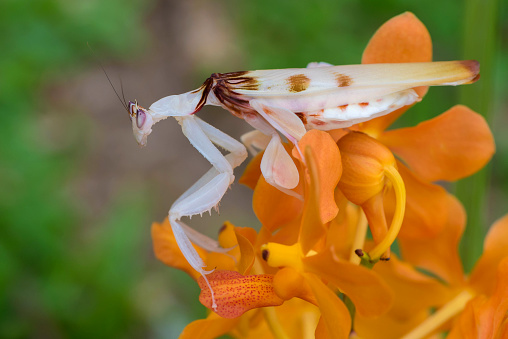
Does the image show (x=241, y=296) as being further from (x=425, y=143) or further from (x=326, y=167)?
(x=425, y=143)

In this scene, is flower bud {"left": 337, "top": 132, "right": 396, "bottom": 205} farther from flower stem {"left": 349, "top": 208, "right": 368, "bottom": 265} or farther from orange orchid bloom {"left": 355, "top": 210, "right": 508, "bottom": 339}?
orange orchid bloom {"left": 355, "top": 210, "right": 508, "bottom": 339}

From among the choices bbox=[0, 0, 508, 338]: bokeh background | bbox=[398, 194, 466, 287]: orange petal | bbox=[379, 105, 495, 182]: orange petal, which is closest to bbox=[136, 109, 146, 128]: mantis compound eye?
bbox=[379, 105, 495, 182]: orange petal

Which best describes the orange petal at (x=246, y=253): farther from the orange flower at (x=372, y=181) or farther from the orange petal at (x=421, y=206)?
the orange petal at (x=421, y=206)

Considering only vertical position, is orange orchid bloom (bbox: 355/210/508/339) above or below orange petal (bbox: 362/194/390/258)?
below

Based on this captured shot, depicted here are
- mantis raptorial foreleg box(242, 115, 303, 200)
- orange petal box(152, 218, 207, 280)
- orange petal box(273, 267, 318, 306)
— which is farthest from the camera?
orange petal box(152, 218, 207, 280)

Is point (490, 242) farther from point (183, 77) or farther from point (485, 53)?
point (183, 77)

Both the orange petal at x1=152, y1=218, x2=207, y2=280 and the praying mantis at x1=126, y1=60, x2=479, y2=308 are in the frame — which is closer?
the praying mantis at x1=126, y1=60, x2=479, y2=308
